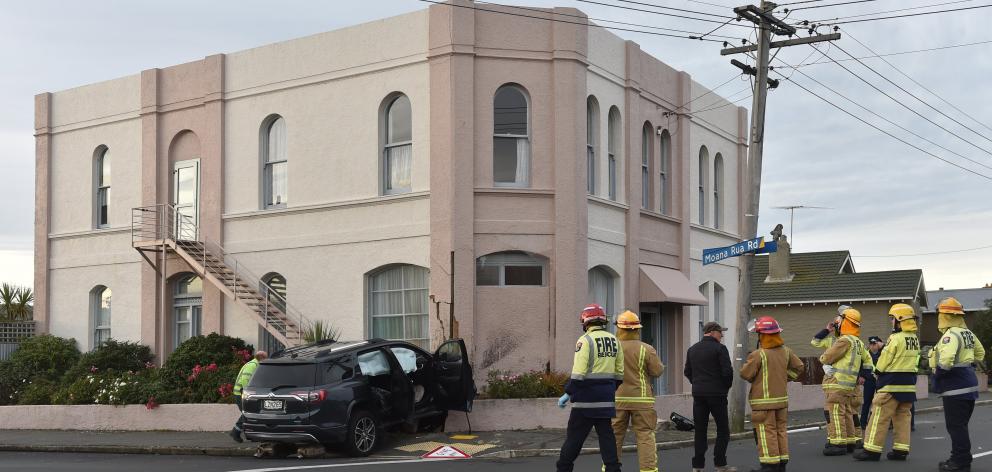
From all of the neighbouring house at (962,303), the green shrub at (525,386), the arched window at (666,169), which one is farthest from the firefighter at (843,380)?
the neighbouring house at (962,303)

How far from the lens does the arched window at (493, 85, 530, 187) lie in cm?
2206

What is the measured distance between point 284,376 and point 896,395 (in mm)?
8001

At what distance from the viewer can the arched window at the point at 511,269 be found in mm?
21734

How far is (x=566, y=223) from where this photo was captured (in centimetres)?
2177

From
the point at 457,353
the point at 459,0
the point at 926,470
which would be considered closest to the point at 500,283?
the point at 457,353

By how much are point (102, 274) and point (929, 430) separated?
18057mm

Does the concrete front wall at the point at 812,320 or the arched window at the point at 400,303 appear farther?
the concrete front wall at the point at 812,320

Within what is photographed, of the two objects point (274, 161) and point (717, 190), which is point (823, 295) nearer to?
point (717, 190)

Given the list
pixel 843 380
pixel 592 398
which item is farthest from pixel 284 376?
pixel 843 380

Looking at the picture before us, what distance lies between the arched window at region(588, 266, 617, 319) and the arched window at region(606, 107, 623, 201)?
155 centimetres

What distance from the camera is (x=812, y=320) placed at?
42.6 m

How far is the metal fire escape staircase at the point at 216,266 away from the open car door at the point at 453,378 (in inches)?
208

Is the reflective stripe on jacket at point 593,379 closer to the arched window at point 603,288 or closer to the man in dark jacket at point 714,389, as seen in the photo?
the man in dark jacket at point 714,389

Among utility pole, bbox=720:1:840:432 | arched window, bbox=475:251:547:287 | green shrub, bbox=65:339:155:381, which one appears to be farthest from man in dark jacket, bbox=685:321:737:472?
green shrub, bbox=65:339:155:381
